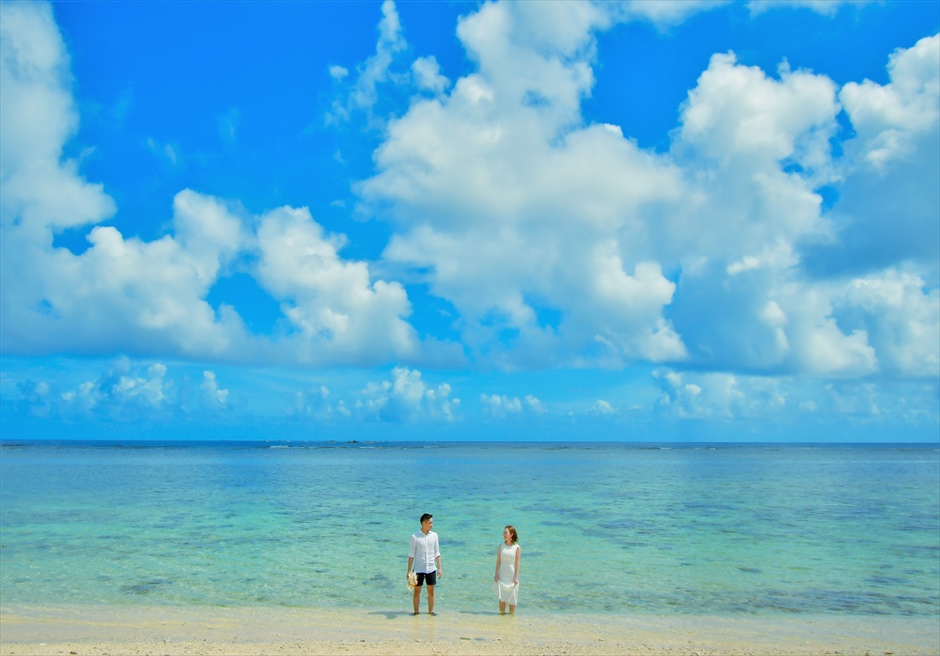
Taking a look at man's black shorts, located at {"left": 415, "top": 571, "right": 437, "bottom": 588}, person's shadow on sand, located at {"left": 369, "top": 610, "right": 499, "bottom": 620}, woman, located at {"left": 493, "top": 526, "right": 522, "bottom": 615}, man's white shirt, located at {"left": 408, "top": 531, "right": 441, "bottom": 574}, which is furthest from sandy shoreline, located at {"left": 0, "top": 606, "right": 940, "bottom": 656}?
man's white shirt, located at {"left": 408, "top": 531, "right": 441, "bottom": 574}

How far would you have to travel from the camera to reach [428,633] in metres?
16.5

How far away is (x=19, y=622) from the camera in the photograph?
17.6 m

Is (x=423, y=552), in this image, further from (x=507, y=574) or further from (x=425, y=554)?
(x=507, y=574)

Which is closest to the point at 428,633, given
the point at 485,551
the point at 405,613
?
the point at 405,613

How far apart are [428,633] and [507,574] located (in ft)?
8.28

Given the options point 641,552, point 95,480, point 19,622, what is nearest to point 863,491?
point 641,552

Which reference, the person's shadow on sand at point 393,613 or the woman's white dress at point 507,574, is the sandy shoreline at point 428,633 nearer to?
the person's shadow on sand at point 393,613

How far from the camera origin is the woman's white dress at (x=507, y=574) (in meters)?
17.3

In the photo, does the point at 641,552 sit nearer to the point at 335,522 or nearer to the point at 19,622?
the point at 335,522

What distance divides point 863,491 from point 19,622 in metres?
63.4

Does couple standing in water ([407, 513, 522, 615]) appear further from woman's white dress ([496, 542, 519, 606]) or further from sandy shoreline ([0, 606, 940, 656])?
sandy shoreline ([0, 606, 940, 656])

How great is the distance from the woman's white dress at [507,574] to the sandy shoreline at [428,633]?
57cm

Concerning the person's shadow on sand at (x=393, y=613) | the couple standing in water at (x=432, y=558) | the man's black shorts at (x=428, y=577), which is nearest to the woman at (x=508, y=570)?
the couple standing in water at (x=432, y=558)

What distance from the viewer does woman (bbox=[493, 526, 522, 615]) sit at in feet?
56.5
